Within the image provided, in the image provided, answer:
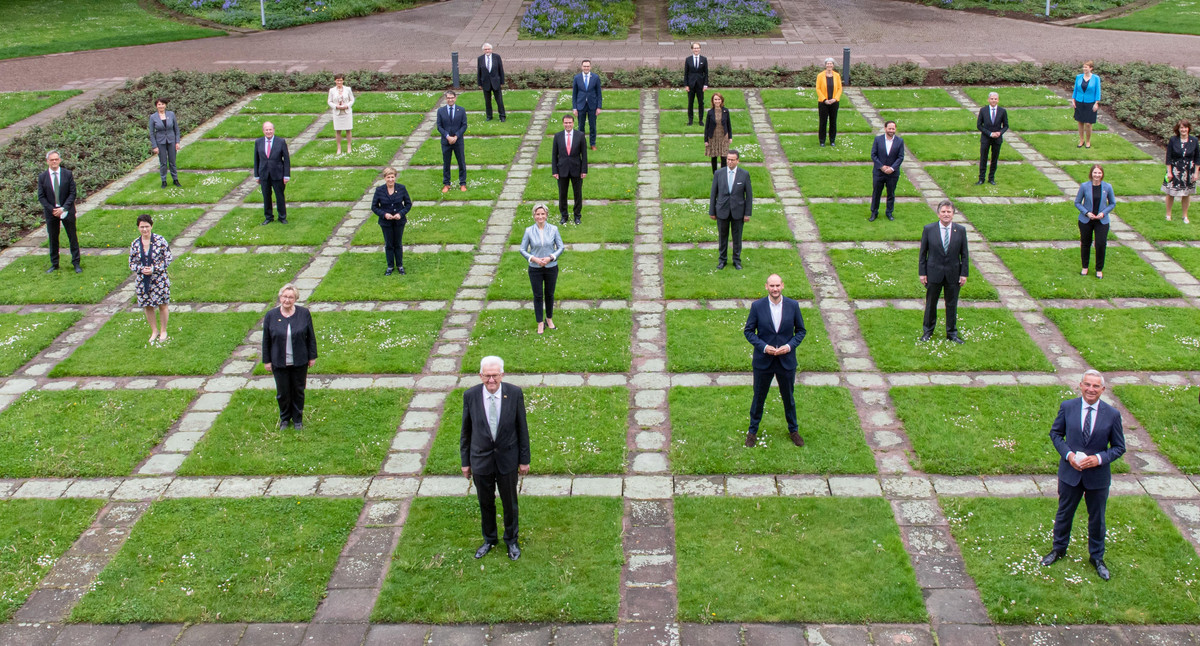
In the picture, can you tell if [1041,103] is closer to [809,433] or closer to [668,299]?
[668,299]

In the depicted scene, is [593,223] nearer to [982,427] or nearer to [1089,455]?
[982,427]

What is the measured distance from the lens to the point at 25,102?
28.1 m

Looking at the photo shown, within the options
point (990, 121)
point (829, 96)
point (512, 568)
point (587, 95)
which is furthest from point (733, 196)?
point (829, 96)

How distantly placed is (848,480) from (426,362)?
6.11m

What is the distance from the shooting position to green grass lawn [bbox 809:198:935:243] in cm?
1803

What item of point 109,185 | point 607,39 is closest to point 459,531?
point 109,185

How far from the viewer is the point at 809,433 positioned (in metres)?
11.7

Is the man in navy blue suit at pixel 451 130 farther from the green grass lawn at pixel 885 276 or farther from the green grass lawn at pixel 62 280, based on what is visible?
the green grass lawn at pixel 885 276

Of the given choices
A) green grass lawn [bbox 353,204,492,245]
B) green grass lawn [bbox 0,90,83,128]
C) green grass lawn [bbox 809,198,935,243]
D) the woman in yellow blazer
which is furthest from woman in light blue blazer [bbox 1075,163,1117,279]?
green grass lawn [bbox 0,90,83,128]

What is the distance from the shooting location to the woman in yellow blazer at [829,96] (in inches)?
908

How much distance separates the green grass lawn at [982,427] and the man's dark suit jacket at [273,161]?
12374 mm

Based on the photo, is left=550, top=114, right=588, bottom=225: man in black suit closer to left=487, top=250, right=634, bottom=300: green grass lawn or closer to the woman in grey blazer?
left=487, top=250, right=634, bottom=300: green grass lawn

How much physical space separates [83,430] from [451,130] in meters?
10.3

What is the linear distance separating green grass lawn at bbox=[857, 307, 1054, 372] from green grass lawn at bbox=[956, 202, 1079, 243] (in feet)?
12.0
